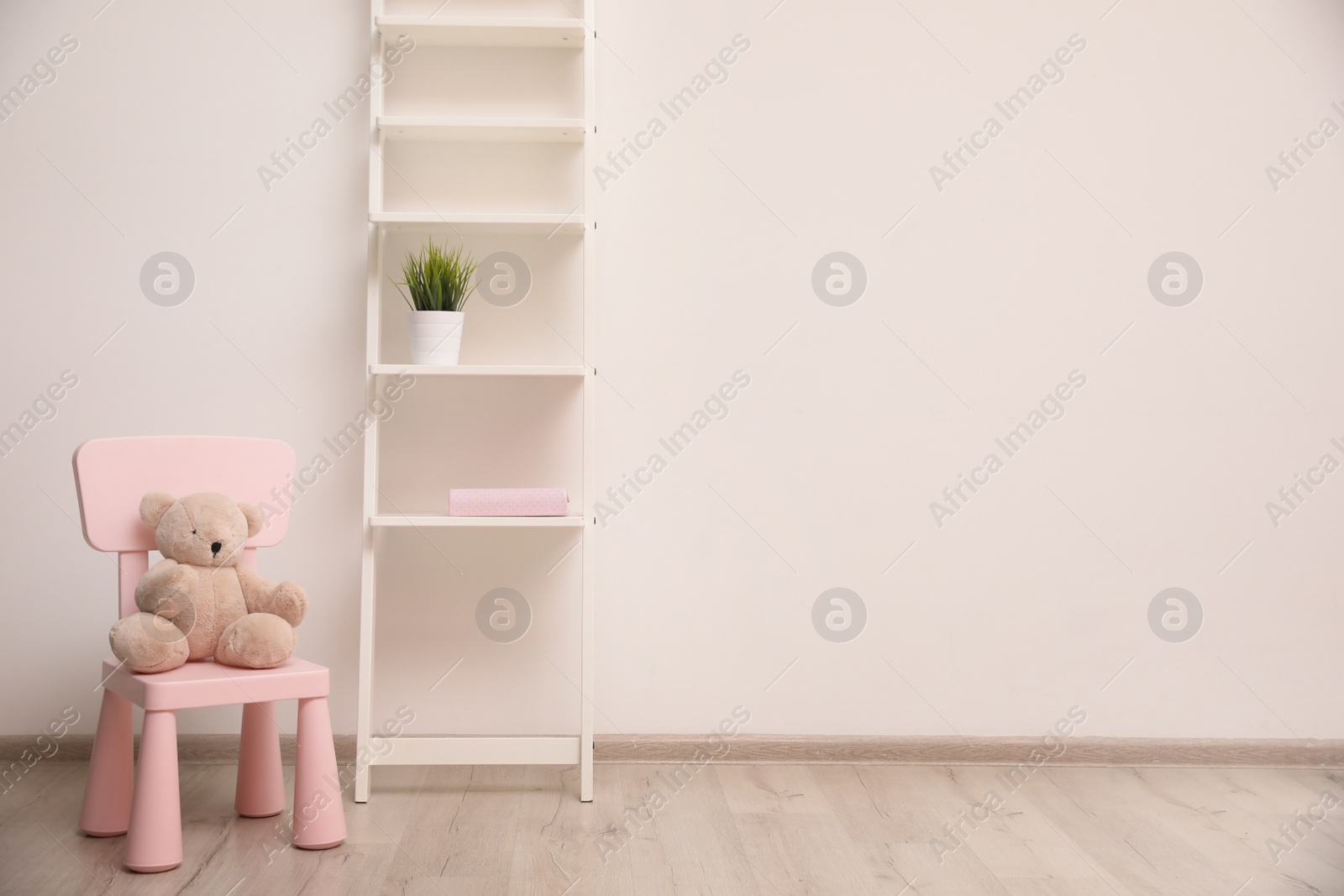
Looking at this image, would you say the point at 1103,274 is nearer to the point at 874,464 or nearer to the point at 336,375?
the point at 874,464

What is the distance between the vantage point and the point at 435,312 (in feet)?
6.63

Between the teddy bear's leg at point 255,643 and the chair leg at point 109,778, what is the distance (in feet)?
0.76

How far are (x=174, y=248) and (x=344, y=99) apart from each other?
20.3 inches

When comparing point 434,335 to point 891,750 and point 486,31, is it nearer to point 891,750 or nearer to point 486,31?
point 486,31

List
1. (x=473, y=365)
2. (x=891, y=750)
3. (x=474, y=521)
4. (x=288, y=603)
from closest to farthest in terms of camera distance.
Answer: (x=288, y=603) < (x=474, y=521) < (x=473, y=365) < (x=891, y=750)

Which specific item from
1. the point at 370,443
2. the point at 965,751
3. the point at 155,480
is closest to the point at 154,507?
the point at 155,480

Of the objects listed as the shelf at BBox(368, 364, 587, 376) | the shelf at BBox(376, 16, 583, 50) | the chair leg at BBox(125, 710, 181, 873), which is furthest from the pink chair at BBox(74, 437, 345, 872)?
the shelf at BBox(376, 16, 583, 50)

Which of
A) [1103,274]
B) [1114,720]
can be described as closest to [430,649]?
[1114,720]

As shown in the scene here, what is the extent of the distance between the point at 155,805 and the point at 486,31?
164cm

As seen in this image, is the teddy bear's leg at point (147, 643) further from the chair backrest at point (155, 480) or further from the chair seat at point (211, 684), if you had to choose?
the chair backrest at point (155, 480)

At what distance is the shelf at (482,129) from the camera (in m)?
2.07

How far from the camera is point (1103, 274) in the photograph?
2.35m

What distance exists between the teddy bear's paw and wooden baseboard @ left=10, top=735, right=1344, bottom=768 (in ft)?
1.68

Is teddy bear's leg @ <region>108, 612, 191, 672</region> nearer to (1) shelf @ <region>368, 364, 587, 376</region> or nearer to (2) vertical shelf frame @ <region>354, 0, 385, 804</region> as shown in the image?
(2) vertical shelf frame @ <region>354, 0, 385, 804</region>
